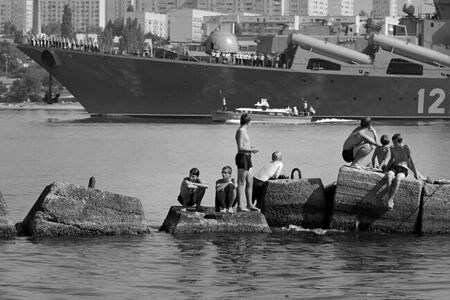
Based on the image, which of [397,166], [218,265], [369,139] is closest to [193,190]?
[218,265]

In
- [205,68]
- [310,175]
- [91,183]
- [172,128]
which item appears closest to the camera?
[91,183]

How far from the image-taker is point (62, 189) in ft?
61.6

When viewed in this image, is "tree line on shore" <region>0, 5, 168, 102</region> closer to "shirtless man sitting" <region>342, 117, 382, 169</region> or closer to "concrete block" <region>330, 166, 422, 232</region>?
"shirtless man sitting" <region>342, 117, 382, 169</region>

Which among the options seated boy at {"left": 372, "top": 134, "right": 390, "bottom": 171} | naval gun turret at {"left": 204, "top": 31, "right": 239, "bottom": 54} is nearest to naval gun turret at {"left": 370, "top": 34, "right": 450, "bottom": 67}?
naval gun turret at {"left": 204, "top": 31, "right": 239, "bottom": 54}

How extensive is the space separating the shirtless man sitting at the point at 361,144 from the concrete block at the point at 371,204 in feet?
1.49

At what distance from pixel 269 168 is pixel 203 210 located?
1303 mm

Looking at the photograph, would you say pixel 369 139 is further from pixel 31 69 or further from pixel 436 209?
pixel 31 69

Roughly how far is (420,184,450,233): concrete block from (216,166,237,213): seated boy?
287 centimetres

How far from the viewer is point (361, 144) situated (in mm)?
20406

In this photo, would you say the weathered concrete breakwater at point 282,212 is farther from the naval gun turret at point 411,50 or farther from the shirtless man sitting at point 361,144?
the naval gun turret at point 411,50

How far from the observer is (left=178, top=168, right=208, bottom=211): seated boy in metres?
19.5

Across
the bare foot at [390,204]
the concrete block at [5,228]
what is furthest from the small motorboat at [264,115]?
the concrete block at [5,228]

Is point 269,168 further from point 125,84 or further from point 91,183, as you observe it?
point 125,84

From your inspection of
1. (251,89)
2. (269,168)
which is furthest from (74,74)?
(269,168)
